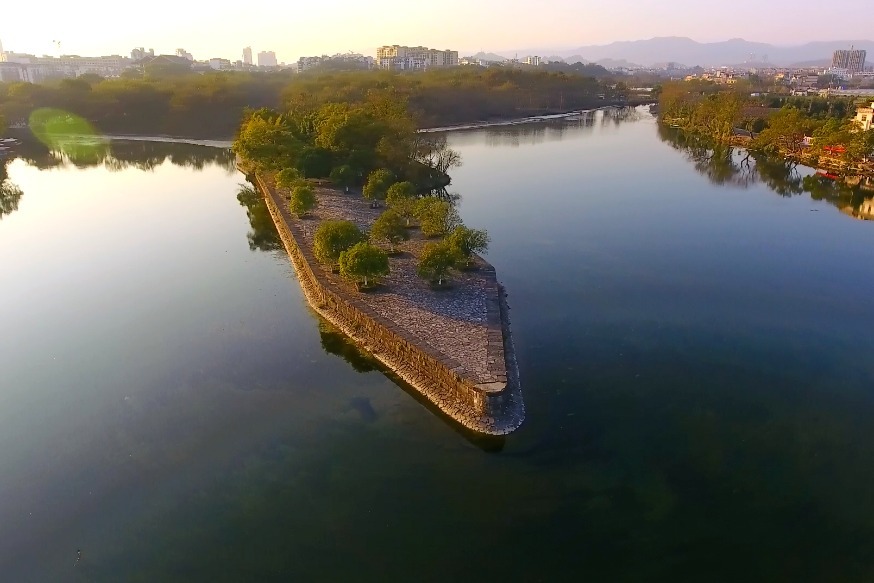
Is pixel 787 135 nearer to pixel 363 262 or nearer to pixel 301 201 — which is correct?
pixel 301 201

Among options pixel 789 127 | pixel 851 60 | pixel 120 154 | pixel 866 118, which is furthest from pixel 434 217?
pixel 851 60

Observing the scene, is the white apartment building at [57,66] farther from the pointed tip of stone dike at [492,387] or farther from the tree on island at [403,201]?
the pointed tip of stone dike at [492,387]

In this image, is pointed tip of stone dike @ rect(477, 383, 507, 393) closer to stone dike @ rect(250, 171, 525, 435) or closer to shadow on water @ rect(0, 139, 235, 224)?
stone dike @ rect(250, 171, 525, 435)

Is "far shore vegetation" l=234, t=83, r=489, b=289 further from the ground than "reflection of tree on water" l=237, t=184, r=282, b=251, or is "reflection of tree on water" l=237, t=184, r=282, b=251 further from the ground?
"far shore vegetation" l=234, t=83, r=489, b=289

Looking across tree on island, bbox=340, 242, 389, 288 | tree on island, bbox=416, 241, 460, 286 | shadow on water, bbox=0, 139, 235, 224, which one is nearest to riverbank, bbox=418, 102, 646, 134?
shadow on water, bbox=0, 139, 235, 224

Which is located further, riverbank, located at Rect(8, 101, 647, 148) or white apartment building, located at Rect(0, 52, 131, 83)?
white apartment building, located at Rect(0, 52, 131, 83)

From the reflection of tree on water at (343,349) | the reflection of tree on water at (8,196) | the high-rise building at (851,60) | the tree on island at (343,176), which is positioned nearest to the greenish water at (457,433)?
the reflection of tree on water at (343,349)
